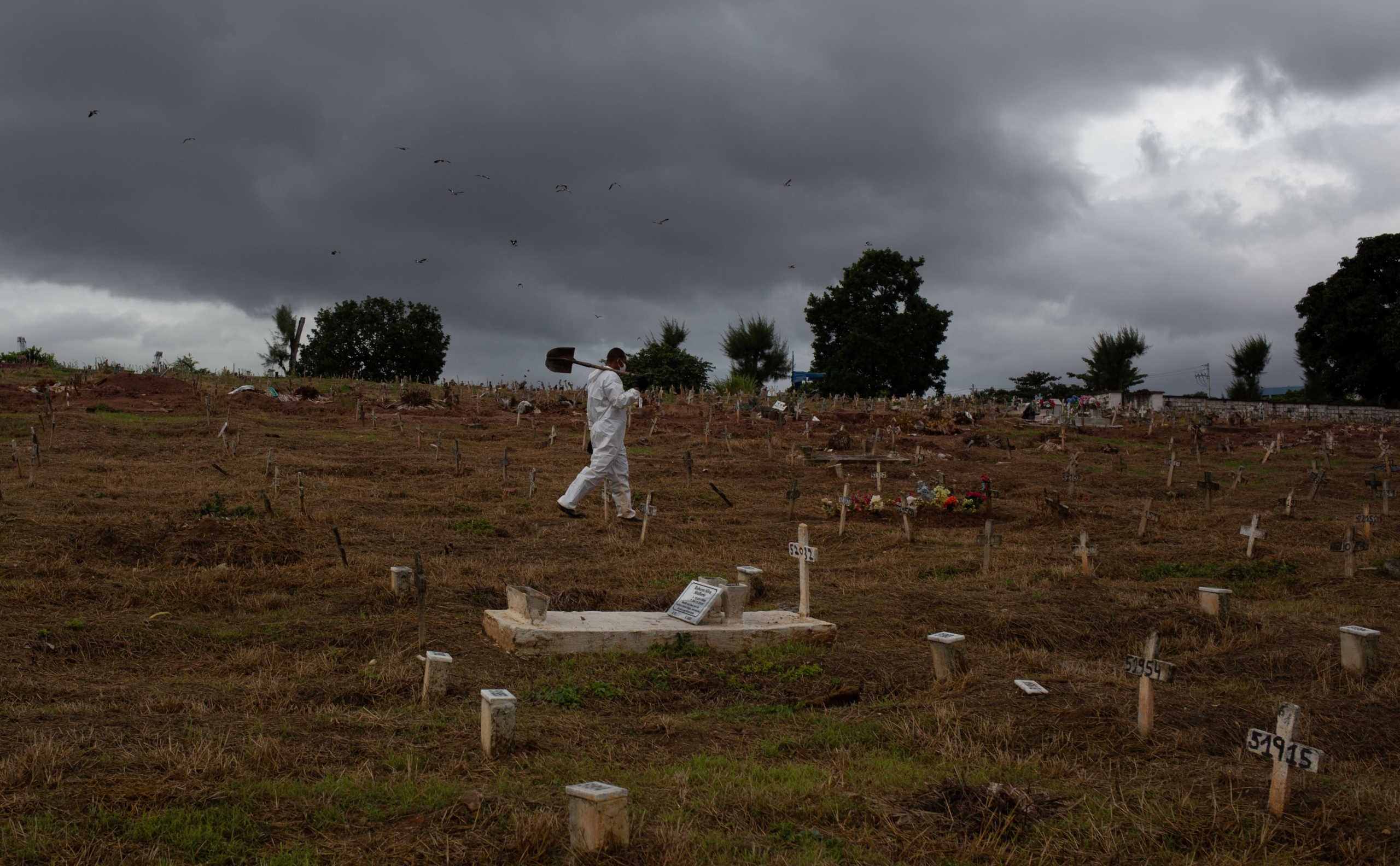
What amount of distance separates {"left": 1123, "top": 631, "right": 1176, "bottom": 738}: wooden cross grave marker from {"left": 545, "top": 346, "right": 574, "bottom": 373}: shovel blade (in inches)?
406

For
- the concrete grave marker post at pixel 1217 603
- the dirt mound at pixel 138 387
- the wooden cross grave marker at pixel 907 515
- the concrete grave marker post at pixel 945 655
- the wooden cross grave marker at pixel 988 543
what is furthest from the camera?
the dirt mound at pixel 138 387

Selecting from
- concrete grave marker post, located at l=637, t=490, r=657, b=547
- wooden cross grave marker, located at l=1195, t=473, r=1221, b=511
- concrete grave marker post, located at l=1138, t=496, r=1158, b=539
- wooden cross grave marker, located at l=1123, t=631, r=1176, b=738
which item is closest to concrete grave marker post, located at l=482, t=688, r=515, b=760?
wooden cross grave marker, located at l=1123, t=631, r=1176, b=738

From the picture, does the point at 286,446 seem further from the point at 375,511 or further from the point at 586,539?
the point at 586,539


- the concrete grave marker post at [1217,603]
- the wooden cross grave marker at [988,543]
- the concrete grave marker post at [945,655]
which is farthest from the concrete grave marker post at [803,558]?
the wooden cross grave marker at [988,543]

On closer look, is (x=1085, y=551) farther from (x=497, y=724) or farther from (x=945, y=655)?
(x=497, y=724)

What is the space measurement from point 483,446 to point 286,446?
17.2 feet

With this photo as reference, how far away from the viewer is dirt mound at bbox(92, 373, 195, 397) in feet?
103

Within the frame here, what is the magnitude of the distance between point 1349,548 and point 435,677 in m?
11.3

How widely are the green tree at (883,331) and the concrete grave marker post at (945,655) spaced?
45.5 metres

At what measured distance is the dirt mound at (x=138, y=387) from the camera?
31375 millimetres

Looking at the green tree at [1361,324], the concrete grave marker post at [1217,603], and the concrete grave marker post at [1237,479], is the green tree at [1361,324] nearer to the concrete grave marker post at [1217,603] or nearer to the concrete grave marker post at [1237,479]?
→ the concrete grave marker post at [1237,479]

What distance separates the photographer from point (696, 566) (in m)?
13.6

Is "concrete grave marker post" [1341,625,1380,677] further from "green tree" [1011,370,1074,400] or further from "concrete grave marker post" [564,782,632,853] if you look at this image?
"green tree" [1011,370,1074,400]

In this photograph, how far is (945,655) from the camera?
8.26m
